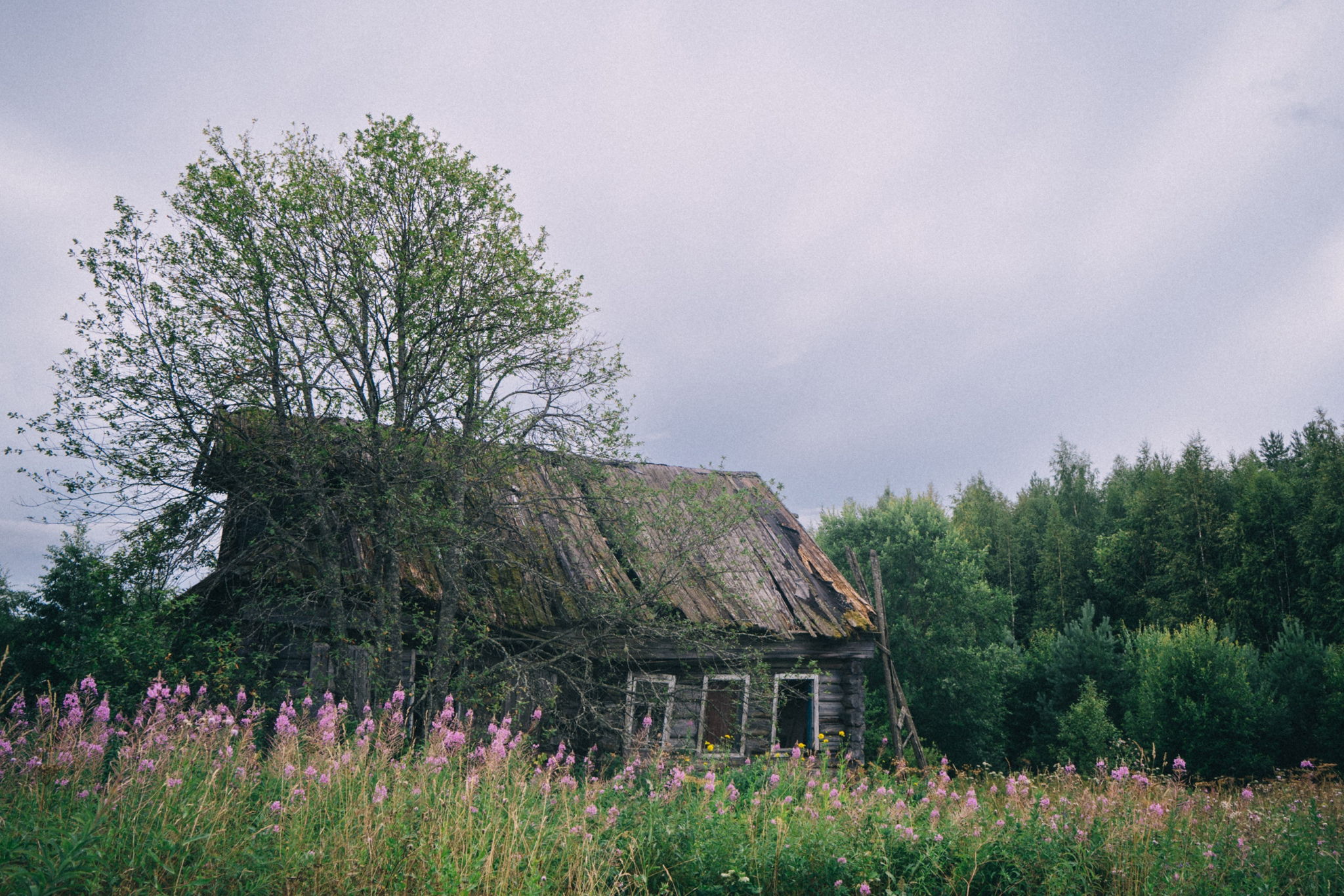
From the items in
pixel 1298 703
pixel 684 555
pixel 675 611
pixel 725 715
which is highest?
pixel 684 555

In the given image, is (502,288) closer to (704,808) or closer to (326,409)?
(326,409)

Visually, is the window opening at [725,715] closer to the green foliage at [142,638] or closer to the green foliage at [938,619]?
the green foliage at [142,638]

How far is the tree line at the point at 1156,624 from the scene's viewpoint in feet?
53.3

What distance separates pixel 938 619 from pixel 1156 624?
733 centimetres

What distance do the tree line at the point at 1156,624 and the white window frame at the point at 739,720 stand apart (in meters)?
7.48

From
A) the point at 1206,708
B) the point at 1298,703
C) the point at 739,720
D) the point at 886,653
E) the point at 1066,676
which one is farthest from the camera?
the point at 1066,676

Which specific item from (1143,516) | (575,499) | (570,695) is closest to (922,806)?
(575,499)

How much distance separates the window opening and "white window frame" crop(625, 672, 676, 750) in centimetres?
51

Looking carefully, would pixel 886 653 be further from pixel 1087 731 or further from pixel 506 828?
pixel 506 828

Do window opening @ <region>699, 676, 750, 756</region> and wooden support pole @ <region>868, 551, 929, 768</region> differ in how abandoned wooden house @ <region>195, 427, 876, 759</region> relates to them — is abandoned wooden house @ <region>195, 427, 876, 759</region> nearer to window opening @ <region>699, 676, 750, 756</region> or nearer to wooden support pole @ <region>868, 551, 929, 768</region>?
window opening @ <region>699, 676, 750, 756</region>

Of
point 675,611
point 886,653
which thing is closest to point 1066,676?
point 886,653

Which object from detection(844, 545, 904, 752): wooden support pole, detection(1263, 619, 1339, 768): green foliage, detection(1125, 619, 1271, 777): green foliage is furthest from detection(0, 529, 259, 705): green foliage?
detection(1263, 619, 1339, 768): green foliage

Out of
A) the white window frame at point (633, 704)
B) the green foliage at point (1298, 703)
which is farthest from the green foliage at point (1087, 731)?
the white window frame at point (633, 704)

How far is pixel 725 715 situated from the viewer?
954 centimetres
